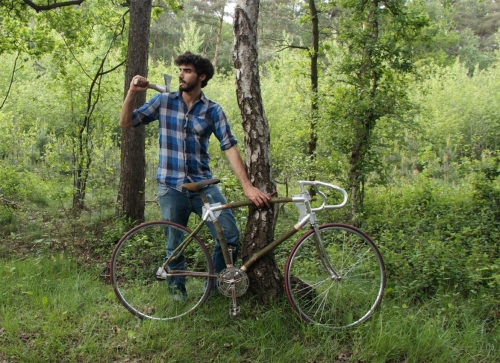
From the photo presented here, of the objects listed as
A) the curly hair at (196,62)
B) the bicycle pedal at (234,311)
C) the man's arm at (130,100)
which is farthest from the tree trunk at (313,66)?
the bicycle pedal at (234,311)

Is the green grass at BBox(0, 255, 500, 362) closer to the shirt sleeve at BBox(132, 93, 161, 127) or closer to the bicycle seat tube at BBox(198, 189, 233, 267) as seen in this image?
the bicycle seat tube at BBox(198, 189, 233, 267)

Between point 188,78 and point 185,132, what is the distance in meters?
0.46

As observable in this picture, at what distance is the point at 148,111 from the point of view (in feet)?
13.3

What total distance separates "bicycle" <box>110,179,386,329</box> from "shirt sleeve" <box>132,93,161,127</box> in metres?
0.75

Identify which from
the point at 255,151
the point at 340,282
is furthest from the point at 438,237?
the point at 255,151

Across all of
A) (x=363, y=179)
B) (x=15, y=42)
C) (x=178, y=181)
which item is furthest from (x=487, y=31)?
(x=178, y=181)

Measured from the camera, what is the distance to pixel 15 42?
836 centimetres

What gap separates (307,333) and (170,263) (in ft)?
4.28

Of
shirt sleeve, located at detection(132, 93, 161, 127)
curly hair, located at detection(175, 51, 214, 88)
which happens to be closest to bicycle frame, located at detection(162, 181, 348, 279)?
shirt sleeve, located at detection(132, 93, 161, 127)

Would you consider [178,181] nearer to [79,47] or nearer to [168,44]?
[79,47]

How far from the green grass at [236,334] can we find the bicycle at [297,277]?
5.4 inches

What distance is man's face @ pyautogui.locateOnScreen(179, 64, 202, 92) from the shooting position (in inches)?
155

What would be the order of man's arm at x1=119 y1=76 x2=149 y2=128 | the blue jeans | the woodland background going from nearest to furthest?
the woodland background, man's arm at x1=119 y1=76 x2=149 y2=128, the blue jeans

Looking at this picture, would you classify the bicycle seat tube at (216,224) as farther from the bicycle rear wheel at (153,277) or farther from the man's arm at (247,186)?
the man's arm at (247,186)
